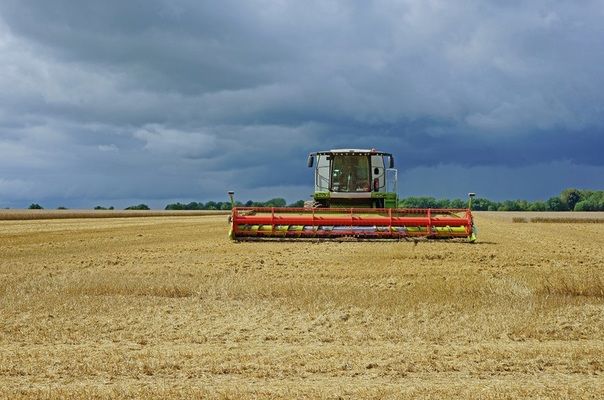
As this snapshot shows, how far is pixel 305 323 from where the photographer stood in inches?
364

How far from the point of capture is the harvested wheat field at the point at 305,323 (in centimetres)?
655

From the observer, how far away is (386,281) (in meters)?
12.2

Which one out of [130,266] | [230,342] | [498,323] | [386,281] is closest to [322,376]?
[230,342]

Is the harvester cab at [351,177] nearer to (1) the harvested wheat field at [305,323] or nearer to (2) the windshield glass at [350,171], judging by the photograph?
(2) the windshield glass at [350,171]

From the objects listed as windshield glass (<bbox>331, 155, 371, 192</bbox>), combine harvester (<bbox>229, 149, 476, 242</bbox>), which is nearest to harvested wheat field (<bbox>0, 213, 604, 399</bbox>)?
combine harvester (<bbox>229, 149, 476, 242</bbox>)

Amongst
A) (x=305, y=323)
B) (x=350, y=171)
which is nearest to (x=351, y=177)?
(x=350, y=171)

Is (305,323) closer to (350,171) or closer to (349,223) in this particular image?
(349,223)

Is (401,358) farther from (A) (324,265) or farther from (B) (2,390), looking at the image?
(A) (324,265)

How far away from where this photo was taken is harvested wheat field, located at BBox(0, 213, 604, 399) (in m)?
6.55

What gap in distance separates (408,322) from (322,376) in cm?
286

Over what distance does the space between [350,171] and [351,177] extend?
20 centimetres

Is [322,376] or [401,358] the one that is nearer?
[322,376]

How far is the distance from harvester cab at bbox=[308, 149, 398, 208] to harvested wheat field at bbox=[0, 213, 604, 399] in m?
4.57

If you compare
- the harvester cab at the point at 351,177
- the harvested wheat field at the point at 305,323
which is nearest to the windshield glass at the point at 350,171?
the harvester cab at the point at 351,177
